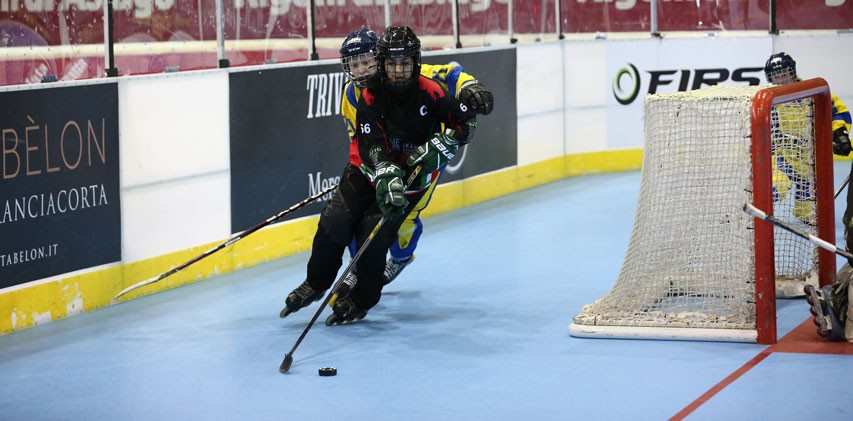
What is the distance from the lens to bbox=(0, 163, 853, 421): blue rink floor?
4.98 meters

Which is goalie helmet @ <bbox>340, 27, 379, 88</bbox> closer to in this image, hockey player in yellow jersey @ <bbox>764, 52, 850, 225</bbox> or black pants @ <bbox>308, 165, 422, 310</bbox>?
black pants @ <bbox>308, 165, 422, 310</bbox>

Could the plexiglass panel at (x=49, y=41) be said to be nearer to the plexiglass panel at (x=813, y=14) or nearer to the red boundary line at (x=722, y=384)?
the red boundary line at (x=722, y=384)

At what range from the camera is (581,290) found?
7.16 m

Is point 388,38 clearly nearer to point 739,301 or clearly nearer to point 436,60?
point 739,301

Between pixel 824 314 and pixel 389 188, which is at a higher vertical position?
pixel 389 188

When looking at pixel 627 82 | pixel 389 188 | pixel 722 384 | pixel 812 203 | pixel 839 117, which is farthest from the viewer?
pixel 627 82

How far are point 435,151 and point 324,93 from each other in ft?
8.50

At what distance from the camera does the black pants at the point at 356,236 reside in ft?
21.0

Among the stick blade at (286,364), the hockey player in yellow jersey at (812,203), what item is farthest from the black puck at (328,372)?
the hockey player in yellow jersey at (812,203)

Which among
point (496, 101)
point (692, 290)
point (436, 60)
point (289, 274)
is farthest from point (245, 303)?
point (496, 101)

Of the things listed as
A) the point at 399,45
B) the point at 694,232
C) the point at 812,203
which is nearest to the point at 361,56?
the point at 399,45

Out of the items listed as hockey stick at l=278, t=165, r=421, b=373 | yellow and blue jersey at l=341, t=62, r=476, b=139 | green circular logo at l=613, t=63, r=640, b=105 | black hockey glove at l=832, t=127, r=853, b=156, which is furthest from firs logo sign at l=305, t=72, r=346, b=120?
green circular logo at l=613, t=63, r=640, b=105

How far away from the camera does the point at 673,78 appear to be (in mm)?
12016

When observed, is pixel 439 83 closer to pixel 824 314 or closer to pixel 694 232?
pixel 694 232
